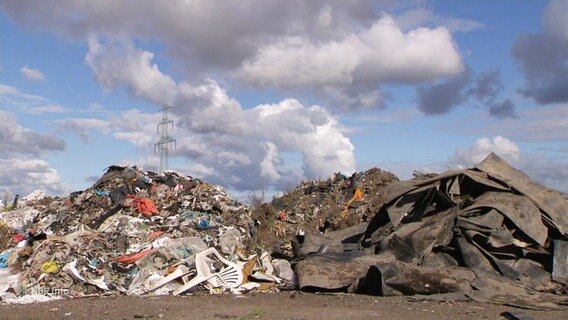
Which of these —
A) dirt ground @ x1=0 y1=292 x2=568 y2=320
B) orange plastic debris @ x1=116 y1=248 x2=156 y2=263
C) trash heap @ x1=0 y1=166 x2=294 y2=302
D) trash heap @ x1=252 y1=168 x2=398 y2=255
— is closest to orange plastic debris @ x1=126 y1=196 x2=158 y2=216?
trash heap @ x1=0 y1=166 x2=294 y2=302

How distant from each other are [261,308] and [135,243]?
14.4ft

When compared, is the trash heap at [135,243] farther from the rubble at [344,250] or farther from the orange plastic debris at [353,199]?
the orange plastic debris at [353,199]

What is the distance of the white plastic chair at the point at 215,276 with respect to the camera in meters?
10.8

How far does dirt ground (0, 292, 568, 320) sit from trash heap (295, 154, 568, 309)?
373 mm

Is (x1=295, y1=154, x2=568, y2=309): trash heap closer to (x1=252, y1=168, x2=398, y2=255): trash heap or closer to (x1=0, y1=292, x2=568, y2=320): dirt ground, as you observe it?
(x1=0, y1=292, x2=568, y2=320): dirt ground

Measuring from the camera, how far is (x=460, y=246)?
36.4ft

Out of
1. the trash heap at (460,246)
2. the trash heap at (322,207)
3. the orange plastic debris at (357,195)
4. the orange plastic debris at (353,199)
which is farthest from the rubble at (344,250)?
the orange plastic debris at (357,195)

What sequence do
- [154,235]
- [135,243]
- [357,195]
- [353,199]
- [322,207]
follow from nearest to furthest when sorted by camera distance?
[135,243] → [154,235] → [353,199] → [357,195] → [322,207]

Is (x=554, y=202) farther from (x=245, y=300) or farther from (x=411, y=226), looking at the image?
(x=245, y=300)

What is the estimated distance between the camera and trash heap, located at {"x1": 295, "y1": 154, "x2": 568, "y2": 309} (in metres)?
10.0

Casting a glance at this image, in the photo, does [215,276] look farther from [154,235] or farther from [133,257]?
[154,235]

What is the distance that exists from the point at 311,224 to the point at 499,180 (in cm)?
540

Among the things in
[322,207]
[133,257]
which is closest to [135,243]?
[133,257]

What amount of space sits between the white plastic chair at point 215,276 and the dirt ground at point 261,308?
0.35 m
